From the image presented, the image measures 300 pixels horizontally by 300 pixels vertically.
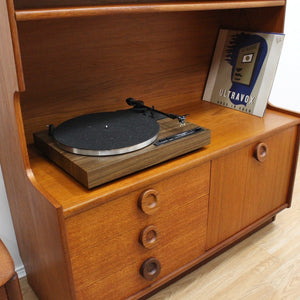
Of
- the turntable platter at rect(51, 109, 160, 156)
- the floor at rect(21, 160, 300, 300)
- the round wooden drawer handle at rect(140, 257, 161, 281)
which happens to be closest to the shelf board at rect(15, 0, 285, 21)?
the turntable platter at rect(51, 109, 160, 156)

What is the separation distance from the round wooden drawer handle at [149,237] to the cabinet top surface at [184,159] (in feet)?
0.51

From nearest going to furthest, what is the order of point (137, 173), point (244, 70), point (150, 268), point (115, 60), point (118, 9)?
point (118, 9), point (137, 173), point (150, 268), point (115, 60), point (244, 70)

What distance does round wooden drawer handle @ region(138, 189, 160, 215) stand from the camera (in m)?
0.98

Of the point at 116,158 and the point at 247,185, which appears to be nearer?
the point at 116,158

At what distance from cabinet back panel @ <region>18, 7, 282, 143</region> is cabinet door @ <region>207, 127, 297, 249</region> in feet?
1.38

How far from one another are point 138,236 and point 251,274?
58 cm

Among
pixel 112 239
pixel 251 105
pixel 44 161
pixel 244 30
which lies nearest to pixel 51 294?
pixel 112 239

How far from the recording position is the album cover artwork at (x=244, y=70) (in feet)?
4.49

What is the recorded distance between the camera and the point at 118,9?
898 mm

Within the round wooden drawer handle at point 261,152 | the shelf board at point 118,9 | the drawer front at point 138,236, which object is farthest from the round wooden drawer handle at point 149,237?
the shelf board at point 118,9

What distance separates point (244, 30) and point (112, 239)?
3.36 feet

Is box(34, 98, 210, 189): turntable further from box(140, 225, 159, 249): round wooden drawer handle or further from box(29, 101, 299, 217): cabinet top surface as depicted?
box(140, 225, 159, 249): round wooden drawer handle

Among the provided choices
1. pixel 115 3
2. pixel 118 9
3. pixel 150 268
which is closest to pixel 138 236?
pixel 150 268

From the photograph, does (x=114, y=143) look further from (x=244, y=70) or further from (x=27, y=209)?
(x=244, y=70)
